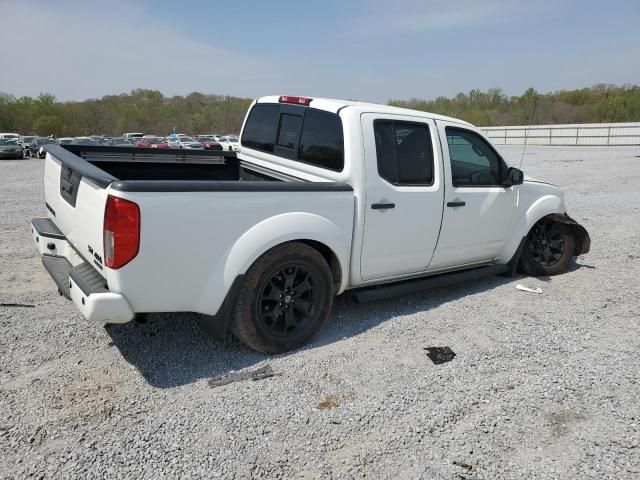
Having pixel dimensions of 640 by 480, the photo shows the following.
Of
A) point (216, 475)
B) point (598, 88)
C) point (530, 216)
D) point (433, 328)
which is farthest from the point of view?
point (598, 88)

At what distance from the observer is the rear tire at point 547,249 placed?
5.64 m

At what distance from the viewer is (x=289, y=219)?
3.50 meters

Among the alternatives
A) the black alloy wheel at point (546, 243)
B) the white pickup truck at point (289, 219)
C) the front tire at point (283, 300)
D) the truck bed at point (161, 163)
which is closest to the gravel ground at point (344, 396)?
the front tire at point (283, 300)

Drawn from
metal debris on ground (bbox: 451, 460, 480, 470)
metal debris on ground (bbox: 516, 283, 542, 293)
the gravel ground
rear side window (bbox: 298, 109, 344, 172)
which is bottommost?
metal debris on ground (bbox: 451, 460, 480, 470)

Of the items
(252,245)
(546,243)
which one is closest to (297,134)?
(252,245)

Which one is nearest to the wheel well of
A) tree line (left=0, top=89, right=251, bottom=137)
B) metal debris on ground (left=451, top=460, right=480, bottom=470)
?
metal debris on ground (left=451, top=460, right=480, bottom=470)

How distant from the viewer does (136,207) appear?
2.88m

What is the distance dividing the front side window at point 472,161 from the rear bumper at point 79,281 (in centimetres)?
314

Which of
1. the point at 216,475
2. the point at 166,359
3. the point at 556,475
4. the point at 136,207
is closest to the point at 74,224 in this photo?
the point at 136,207

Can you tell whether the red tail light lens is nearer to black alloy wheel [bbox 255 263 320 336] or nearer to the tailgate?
black alloy wheel [bbox 255 263 320 336]

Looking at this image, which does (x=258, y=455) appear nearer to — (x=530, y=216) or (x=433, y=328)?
(x=433, y=328)

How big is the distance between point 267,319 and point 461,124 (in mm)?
2754

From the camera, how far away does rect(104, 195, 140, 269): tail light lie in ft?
9.42

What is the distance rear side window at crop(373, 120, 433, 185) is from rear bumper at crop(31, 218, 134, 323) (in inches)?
89.0
